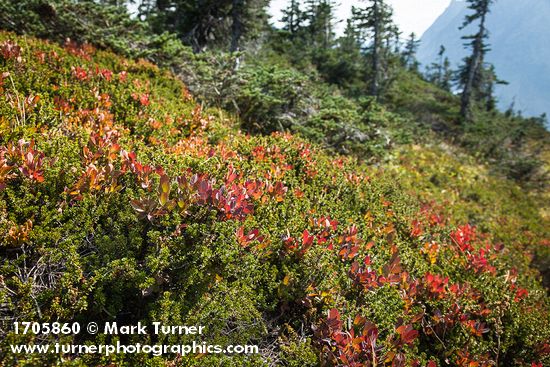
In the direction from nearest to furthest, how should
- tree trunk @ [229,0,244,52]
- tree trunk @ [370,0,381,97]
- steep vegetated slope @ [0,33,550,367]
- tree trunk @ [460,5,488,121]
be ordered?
steep vegetated slope @ [0,33,550,367] → tree trunk @ [229,0,244,52] → tree trunk @ [370,0,381,97] → tree trunk @ [460,5,488,121]

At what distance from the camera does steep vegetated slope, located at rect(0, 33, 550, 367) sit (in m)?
2.15

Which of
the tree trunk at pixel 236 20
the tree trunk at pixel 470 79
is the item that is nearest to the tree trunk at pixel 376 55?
the tree trunk at pixel 470 79

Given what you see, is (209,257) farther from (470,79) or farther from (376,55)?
(470,79)

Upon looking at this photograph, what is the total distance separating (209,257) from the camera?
231 centimetres

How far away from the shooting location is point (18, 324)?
6.04ft

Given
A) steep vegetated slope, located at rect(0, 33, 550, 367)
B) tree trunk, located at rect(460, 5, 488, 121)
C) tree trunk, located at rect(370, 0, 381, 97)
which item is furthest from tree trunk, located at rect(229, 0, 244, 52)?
tree trunk, located at rect(460, 5, 488, 121)

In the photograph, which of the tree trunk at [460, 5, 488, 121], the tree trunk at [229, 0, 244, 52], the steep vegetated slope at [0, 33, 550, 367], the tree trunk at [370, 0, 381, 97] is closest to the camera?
the steep vegetated slope at [0, 33, 550, 367]

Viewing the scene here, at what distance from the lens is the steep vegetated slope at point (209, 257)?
2150 millimetres

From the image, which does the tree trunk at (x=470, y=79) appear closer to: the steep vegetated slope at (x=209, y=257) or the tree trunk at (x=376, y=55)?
the tree trunk at (x=376, y=55)

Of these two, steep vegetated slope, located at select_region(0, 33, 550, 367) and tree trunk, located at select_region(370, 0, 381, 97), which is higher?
tree trunk, located at select_region(370, 0, 381, 97)

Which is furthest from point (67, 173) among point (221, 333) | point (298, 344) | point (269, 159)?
point (269, 159)

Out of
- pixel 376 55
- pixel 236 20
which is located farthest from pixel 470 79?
pixel 236 20

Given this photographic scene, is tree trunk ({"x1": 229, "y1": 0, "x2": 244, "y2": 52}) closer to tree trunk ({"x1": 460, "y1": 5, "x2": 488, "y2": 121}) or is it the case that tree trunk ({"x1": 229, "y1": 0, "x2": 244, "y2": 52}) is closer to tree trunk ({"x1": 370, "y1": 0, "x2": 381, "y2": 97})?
tree trunk ({"x1": 370, "y1": 0, "x2": 381, "y2": 97})

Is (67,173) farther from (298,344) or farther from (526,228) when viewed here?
(526,228)
